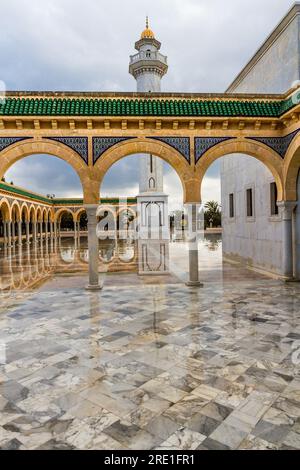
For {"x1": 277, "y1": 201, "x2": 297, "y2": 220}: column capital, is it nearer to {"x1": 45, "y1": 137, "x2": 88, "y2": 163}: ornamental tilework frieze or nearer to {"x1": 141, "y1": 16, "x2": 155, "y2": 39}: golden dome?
{"x1": 45, "y1": 137, "x2": 88, "y2": 163}: ornamental tilework frieze

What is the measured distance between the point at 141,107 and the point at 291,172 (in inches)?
188

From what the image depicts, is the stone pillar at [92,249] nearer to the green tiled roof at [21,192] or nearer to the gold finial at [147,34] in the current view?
the green tiled roof at [21,192]

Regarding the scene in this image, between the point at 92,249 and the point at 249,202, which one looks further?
the point at 249,202

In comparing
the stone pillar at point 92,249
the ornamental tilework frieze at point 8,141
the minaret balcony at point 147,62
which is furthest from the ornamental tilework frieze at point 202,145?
the minaret balcony at point 147,62

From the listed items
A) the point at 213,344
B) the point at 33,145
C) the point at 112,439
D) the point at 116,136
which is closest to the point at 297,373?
the point at 213,344

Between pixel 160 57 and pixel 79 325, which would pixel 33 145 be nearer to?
Answer: pixel 79 325

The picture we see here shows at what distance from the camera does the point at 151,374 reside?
4000 millimetres

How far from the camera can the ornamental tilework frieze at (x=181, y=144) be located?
895 cm

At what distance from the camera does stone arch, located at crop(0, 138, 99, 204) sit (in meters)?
8.48

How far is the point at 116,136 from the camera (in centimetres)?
882

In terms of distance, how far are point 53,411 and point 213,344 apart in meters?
2.62

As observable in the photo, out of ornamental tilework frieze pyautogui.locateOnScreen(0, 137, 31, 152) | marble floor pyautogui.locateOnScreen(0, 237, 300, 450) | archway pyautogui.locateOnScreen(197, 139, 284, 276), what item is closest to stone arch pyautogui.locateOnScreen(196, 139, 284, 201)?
archway pyautogui.locateOnScreen(197, 139, 284, 276)

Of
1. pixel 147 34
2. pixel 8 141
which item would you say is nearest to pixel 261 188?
pixel 8 141

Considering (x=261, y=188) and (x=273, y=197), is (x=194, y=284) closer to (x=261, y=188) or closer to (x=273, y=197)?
(x=273, y=197)
